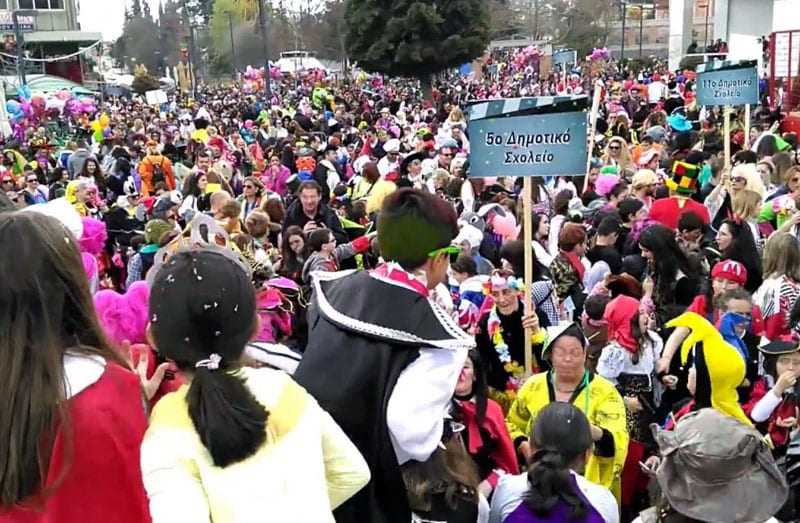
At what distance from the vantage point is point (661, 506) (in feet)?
8.39

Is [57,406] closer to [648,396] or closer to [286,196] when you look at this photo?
[648,396]

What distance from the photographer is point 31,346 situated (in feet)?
6.66

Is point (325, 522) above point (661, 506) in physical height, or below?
above

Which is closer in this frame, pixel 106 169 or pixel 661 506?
pixel 661 506

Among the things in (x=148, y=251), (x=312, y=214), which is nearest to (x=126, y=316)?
(x=148, y=251)

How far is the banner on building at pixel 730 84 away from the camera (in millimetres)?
10867

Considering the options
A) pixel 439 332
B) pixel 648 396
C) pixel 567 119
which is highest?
pixel 567 119

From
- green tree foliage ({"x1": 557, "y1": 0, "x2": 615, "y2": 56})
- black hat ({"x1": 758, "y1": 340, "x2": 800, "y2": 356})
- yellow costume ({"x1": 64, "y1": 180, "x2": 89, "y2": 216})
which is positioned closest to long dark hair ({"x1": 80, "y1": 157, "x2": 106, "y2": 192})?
yellow costume ({"x1": 64, "y1": 180, "x2": 89, "y2": 216})

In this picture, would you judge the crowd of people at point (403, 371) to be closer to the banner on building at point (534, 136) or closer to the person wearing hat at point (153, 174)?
the banner on building at point (534, 136)

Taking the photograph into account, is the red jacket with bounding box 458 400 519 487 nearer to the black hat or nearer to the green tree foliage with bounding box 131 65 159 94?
the black hat

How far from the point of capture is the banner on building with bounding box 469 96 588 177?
5.68 metres

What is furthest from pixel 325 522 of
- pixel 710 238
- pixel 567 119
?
pixel 710 238

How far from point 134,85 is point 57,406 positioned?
188ft

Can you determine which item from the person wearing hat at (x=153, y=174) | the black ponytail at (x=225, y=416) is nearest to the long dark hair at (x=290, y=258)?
the black ponytail at (x=225, y=416)
